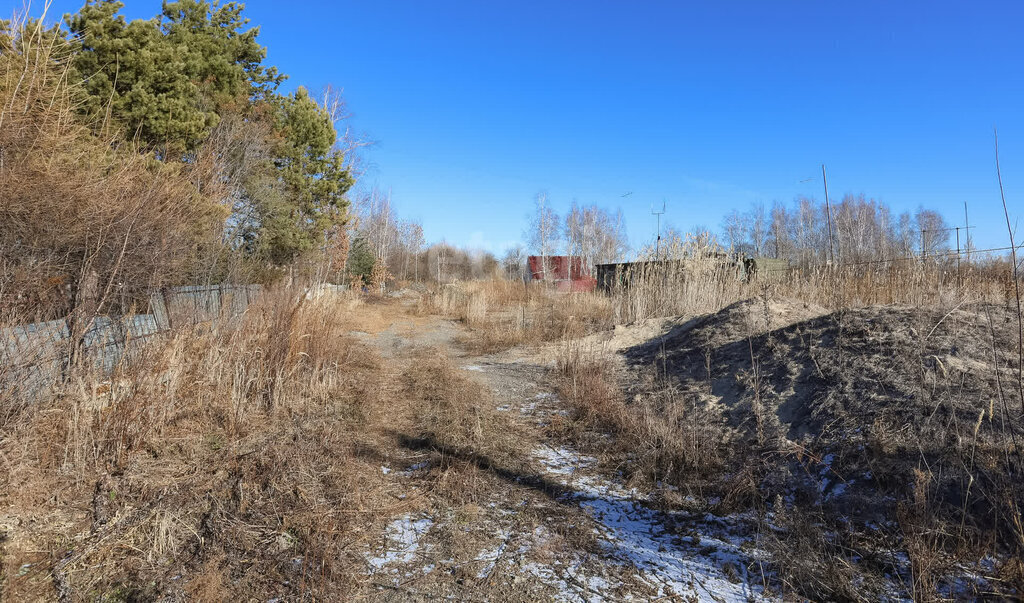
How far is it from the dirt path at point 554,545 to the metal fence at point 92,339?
86.2 inches

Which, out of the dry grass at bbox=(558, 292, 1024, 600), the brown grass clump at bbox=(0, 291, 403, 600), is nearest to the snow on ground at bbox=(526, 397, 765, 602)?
the dry grass at bbox=(558, 292, 1024, 600)

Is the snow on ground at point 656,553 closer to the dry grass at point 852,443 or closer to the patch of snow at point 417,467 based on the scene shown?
the dry grass at point 852,443

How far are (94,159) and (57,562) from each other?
14.6 feet

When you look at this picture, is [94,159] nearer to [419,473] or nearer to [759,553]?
[419,473]

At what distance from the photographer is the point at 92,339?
3.68 meters

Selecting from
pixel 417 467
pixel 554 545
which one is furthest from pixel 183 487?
pixel 554 545

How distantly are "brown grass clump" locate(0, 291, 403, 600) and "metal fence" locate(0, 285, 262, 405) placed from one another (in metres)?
0.16

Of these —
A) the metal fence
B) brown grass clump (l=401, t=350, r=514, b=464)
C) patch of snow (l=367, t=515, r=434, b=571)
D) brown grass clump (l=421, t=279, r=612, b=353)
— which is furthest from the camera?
brown grass clump (l=421, t=279, r=612, b=353)

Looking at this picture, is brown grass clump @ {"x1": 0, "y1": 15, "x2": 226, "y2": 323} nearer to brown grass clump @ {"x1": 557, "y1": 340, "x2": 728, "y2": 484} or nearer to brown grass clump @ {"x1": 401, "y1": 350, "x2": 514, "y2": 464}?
brown grass clump @ {"x1": 401, "y1": 350, "x2": 514, "y2": 464}

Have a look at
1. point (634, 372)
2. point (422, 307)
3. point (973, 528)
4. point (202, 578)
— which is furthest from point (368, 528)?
point (422, 307)

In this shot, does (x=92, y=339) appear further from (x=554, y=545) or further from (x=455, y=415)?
(x=554, y=545)

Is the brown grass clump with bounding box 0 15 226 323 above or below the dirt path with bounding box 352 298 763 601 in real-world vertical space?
above

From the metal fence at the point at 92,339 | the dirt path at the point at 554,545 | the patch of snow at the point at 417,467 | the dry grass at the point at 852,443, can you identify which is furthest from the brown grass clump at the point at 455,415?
the metal fence at the point at 92,339

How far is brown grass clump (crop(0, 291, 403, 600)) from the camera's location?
2186mm
